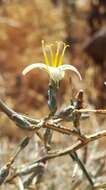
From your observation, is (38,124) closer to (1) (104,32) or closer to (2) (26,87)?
(2) (26,87)

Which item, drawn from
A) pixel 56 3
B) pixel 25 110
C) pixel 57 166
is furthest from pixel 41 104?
pixel 57 166

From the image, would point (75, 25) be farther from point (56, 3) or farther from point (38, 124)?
point (38, 124)

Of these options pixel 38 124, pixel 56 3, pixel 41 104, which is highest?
pixel 56 3

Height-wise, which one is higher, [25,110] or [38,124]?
[38,124]

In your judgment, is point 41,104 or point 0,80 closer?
point 0,80

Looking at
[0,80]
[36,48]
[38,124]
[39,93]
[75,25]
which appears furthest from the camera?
[75,25]

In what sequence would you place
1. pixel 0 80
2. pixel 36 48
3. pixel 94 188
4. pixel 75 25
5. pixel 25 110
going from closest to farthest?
pixel 94 188, pixel 0 80, pixel 25 110, pixel 36 48, pixel 75 25
